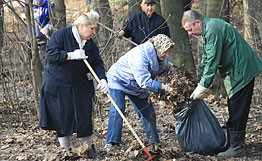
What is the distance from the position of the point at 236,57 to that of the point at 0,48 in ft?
12.5

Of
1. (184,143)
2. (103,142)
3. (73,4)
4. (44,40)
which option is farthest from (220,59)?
(73,4)

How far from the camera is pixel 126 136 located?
7.14 meters

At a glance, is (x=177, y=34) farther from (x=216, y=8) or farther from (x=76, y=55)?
(x=76, y=55)

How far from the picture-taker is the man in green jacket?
556cm

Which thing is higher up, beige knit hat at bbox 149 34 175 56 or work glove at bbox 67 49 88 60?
beige knit hat at bbox 149 34 175 56

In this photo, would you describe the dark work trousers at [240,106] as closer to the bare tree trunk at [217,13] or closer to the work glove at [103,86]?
the work glove at [103,86]

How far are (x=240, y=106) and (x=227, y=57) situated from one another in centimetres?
58

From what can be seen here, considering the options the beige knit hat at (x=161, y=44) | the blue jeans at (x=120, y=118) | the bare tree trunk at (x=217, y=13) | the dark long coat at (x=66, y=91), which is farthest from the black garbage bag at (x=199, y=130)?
the bare tree trunk at (x=217, y=13)

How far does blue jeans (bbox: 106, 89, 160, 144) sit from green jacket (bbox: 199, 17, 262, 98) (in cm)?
96

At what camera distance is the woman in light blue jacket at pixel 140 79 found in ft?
18.7

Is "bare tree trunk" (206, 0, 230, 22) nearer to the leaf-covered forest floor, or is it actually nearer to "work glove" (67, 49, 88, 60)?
the leaf-covered forest floor

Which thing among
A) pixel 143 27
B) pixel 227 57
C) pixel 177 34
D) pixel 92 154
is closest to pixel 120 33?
pixel 143 27

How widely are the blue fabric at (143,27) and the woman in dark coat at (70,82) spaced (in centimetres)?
222

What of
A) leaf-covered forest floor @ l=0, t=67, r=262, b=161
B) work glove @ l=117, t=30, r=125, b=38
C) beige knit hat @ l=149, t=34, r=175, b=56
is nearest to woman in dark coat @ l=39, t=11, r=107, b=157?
leaf-covered forest floor @ l=0, t=67, r=262, b=161
